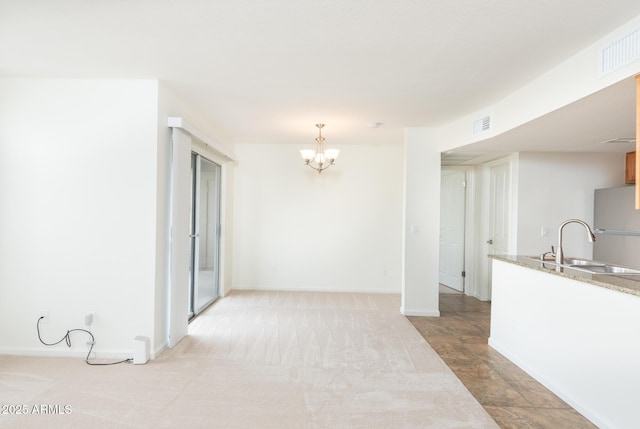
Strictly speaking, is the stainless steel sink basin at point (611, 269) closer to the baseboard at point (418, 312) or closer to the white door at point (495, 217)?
the white door at point (495, 217)

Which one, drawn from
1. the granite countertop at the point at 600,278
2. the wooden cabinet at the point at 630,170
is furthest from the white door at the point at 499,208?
the granite countertop at the point at 600,278

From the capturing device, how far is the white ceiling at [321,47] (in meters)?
1.98

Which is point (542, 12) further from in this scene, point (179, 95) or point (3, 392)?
point (3, 392)

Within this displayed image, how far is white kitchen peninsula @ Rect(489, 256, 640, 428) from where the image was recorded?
2.05 m

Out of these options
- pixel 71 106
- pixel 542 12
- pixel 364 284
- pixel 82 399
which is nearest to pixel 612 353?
pixel 542 12

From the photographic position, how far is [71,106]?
10.3ft

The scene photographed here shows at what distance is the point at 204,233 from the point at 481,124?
12.0 ft

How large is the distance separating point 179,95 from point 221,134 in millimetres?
1540

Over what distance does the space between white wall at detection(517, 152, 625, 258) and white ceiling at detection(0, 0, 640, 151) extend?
0.94 meters

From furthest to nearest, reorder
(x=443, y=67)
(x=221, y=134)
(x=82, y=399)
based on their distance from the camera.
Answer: (x=221, y=134) < (x=443, y=67) < (x=82, y=399)

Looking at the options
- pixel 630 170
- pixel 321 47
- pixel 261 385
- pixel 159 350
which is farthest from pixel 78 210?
pixel 630 170

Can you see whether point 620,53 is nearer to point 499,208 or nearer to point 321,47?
point 321,47

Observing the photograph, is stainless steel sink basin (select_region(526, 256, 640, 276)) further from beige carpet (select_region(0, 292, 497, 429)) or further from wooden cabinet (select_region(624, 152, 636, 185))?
wooden cabinet (select_region(624, 152, 636, 185))

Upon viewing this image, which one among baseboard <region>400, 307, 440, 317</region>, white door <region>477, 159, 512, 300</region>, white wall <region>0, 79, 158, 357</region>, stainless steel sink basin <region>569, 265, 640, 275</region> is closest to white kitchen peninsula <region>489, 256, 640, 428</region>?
stainless steel sink basin <region>569, 265, 640, 275</region>
